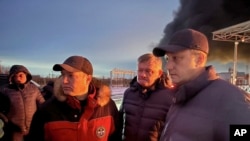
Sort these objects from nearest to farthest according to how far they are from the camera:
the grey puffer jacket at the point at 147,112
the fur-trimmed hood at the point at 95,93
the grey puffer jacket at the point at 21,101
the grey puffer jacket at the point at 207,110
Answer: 1. the grey puffer jacket at the point at 207,110
2. the fur-trimmed hood at the point at 95,93
3. the grey puffer jacket at the point at 147,112
4. the grey puffer jacket at the point at 21,101

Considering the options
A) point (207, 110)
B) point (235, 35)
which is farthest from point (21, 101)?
point (235, 35)

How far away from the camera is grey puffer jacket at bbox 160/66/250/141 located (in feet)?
5.30

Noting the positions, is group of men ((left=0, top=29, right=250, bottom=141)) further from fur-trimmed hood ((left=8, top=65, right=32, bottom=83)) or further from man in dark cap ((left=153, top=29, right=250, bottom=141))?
fur-trimmed hood ((left=8, top=65, right=32, bottom=83))

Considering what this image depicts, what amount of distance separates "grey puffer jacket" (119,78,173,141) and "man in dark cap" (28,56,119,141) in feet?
0.95

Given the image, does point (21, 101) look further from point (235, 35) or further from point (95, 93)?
point (235, 35)

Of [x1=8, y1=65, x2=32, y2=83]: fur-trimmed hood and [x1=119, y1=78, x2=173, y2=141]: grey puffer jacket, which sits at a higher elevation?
[x1=8, y1=65, x2=32, y2=83]: fur-trimmed hood

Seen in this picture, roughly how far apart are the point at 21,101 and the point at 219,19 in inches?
837

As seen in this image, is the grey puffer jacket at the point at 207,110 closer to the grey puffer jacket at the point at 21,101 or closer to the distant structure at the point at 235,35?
the grey puffer jacket at the point at 21,101

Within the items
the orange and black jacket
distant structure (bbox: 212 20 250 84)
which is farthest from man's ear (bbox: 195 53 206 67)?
distant structure (bbox: 212 20 250 84)

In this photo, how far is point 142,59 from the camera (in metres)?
A: 2.99

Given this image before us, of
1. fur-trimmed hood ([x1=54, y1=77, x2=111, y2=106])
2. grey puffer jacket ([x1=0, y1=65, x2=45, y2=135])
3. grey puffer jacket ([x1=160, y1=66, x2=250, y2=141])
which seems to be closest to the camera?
grey puffer jacket ([x1=160, y1=66, x2=250, y2=141])

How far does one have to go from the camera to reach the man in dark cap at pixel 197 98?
1625 millimetres

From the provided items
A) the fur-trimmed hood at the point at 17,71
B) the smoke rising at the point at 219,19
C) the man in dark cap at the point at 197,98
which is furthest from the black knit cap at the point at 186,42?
the smoke rising at the point at 219,19

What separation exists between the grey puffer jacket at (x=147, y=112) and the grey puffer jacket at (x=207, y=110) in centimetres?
98
